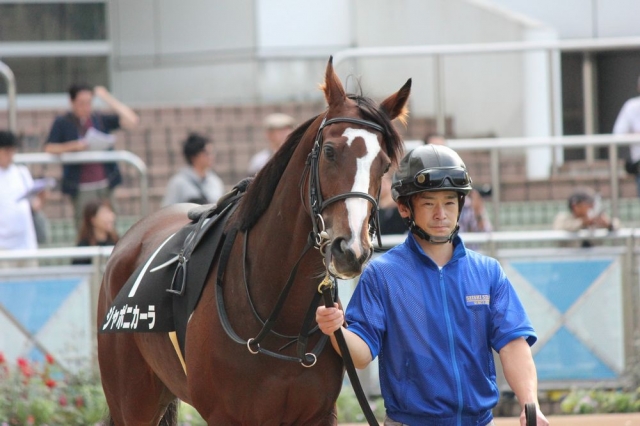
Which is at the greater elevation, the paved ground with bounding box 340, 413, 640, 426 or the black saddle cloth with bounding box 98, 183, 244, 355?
the black saddle cloth with bounding box 98, 183, 244, 355

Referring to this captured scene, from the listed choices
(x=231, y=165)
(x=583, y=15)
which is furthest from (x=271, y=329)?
(x=583, y=15)

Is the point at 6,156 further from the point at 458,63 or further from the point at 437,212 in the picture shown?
the point at 437,212

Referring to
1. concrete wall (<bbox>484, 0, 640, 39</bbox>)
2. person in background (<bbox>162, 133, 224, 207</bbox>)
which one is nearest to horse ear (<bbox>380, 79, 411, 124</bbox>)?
person in background (<bbox>162, 133, 224, 207</bbox>)

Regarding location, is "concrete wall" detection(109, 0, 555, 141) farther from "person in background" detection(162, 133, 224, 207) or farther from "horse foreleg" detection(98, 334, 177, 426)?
"horse foreleg" detection(98, 334, 177, 426)

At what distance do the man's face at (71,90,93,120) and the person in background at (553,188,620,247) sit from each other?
4229 millimetres

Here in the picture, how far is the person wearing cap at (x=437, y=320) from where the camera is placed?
3.81 m

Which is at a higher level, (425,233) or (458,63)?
(458,63)

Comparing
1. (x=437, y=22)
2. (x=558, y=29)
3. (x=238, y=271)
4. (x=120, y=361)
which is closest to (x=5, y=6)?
(x=437, y=22)

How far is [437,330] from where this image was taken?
3.84 metres

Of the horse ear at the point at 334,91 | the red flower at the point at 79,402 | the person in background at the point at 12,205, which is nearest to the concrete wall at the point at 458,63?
the person in background at the point at 12,205

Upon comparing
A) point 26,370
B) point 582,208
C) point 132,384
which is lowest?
point 26,370

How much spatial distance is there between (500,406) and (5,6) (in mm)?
10154

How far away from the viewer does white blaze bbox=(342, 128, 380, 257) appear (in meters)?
3.71

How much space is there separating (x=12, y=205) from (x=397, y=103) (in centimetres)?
540
